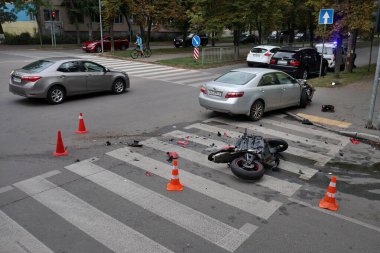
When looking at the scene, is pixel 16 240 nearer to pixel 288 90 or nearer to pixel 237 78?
pixel 237 78

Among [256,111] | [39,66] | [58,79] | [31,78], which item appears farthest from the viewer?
[39,66]

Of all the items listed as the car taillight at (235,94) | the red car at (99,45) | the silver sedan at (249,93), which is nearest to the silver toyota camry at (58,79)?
the silver sedan at (249,93)

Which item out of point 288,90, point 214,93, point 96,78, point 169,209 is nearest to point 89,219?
point 169,209

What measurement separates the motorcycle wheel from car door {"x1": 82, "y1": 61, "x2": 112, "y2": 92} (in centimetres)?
860

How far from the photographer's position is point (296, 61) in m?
19.0

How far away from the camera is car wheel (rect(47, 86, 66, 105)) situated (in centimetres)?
1248

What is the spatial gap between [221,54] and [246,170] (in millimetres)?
22051

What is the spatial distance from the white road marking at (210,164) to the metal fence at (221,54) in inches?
712

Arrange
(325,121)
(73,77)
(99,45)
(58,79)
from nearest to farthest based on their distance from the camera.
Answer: (325,121) < (58,79) < (73,77) < (99,45)

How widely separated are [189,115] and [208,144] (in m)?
3.11

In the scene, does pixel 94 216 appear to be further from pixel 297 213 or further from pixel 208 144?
pixel 208 144

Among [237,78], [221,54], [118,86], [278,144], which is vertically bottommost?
[278,144]

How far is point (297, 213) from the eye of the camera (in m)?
5.47

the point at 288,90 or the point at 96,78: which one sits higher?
the point at 96,78
